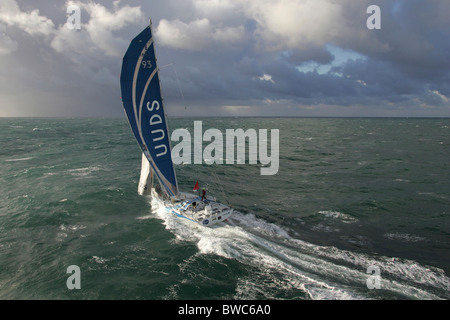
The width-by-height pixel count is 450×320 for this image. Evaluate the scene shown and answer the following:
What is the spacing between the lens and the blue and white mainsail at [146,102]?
1862 centimetres

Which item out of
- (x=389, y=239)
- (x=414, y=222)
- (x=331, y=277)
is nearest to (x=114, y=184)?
(x=331, y=277)

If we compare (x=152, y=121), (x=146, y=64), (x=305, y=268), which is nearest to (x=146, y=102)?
(x=152, y=121)

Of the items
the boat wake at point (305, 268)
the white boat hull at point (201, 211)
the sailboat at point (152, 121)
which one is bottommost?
the boat wake at point (305, 268)

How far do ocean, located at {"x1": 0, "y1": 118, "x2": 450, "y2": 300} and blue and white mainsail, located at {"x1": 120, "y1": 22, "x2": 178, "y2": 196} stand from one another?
16.3 feet

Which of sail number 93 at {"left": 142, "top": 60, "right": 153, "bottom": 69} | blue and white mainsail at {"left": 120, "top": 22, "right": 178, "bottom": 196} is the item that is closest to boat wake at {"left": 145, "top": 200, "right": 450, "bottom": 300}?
blue and white mainsail at {"left": 120, "top": 22, "right": 178, "bottom": 196}

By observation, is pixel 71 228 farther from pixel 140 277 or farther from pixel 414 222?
pixel 414 222

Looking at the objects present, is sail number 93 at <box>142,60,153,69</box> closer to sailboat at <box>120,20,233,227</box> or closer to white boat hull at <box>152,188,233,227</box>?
sailboat at <box>120,20,233,227</box>

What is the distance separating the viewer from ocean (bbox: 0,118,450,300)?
1373 centimetres

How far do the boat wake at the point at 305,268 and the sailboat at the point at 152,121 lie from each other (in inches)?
45.4

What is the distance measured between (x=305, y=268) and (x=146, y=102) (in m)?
15.2

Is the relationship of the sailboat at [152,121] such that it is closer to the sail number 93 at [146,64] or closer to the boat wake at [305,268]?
the sail number 93 at [146,64]

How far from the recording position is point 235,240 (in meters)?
17.8

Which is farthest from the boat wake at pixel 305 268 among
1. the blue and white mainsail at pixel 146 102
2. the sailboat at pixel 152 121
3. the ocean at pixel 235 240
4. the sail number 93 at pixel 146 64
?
the sail number 93 at pixel 146 64
